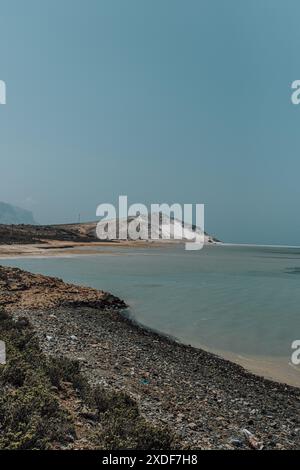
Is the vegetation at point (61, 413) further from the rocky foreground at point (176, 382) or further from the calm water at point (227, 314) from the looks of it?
the calm water at point (227, 314)

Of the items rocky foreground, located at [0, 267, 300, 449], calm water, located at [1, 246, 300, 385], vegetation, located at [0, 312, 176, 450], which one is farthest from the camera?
calm water, located at [1, 246, 300, 385]

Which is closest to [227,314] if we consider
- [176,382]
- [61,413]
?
[176,382]

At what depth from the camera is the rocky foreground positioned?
31.7 feet

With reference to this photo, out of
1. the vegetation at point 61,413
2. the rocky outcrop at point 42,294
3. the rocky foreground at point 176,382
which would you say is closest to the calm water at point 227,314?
the rocky foreground at point 176,382

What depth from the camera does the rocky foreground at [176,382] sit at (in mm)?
9664

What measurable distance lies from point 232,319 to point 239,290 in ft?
51.8

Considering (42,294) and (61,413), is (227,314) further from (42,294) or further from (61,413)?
(61,413)

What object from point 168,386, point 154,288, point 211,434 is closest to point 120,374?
point 168,386

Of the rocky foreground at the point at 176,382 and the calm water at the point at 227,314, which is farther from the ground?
the rocky foreground at the point at 176,382

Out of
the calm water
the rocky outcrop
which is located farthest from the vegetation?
the rocky outcrop

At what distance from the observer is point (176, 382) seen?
1309cm

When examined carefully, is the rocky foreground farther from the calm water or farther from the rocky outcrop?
the calm water
